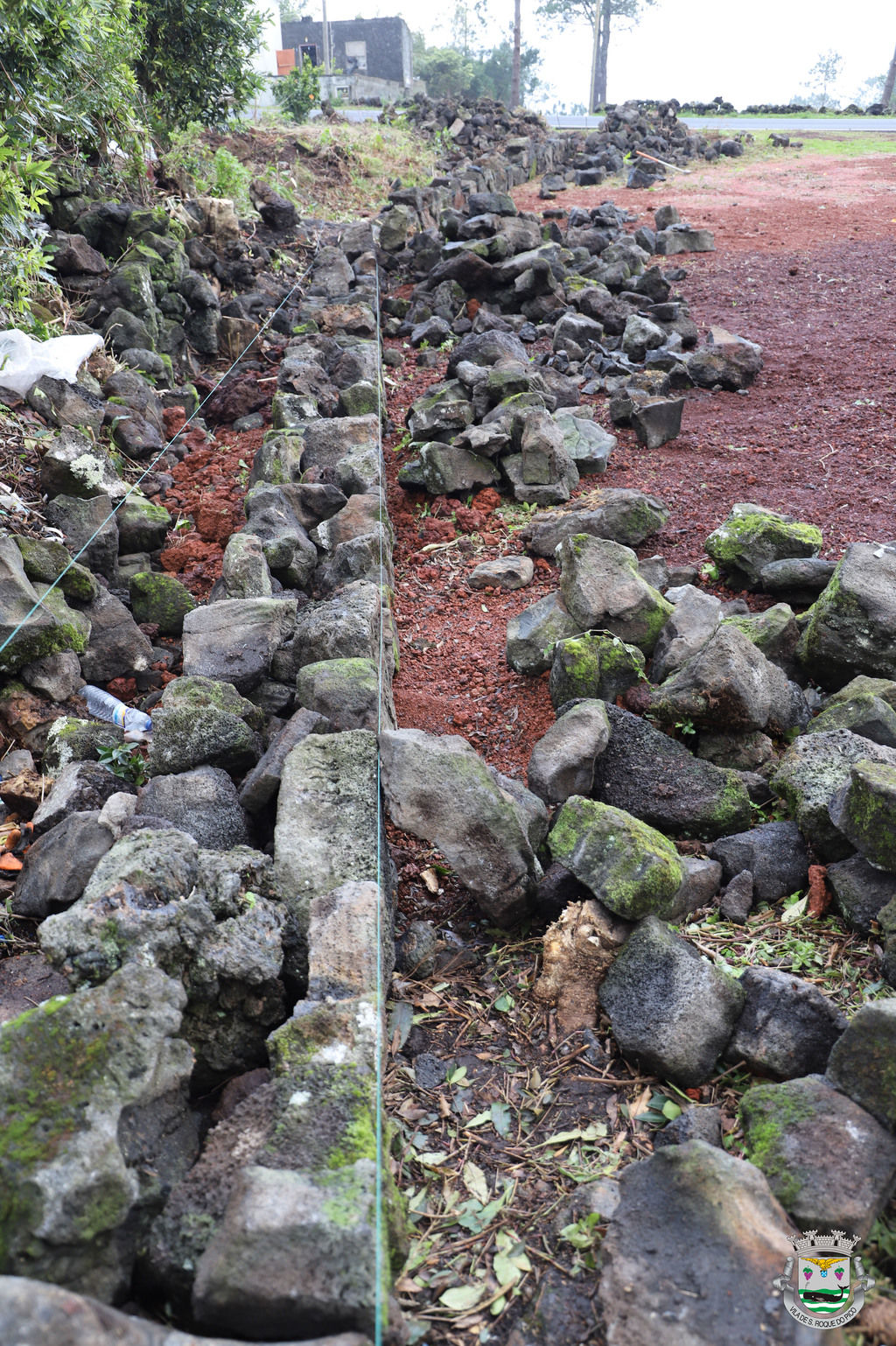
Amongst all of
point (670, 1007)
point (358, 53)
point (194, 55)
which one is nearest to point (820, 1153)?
point (670, 1007)

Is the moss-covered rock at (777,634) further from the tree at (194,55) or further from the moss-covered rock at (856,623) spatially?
the tree at (194,55)

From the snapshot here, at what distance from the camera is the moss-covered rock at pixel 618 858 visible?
2322 mm

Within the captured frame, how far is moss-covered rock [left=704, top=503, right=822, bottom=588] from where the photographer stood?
Answer: 13.8 ft

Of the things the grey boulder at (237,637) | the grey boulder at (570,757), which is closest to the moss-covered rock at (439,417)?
the grey boulder at (237,637)

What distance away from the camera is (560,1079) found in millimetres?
2201

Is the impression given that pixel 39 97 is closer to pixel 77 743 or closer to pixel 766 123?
pixel 77 743

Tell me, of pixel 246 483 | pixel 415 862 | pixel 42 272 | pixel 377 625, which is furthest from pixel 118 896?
pixel 42 272

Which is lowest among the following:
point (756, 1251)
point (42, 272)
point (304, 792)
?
point (756, 1251)

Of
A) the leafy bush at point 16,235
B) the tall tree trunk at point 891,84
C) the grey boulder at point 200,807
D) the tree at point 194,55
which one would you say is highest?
the tall tree trunk at point 891,84

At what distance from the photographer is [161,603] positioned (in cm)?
388

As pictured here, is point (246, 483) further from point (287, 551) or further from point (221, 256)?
point (221, 256)

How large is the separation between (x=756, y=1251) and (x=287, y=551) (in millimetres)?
3095

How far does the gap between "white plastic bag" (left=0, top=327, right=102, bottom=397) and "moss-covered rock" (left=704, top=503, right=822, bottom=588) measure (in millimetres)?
3578

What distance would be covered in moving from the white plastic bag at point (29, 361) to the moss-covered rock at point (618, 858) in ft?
12.8
